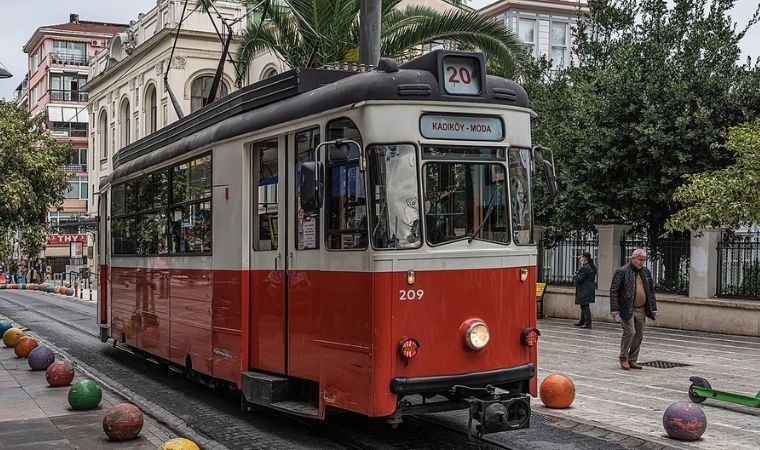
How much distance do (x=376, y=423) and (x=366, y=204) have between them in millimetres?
2973

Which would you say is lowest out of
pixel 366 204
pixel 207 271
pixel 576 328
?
pixel 576 328

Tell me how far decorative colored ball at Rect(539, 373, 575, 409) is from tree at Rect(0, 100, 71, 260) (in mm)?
20516

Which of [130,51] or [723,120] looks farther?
[130,51]

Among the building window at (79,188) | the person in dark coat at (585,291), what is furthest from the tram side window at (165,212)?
the building window at (79,188)

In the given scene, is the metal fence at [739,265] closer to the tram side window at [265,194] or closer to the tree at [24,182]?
the tram side window at [265,194]

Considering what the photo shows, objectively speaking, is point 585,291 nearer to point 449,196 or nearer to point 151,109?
point 449,196

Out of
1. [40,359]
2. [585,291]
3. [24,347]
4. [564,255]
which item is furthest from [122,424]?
[564,255]

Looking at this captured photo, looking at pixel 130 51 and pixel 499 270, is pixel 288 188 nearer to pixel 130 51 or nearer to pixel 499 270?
→ pixel 499 270

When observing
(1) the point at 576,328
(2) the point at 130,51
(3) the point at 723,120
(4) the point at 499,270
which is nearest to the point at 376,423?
(4) the point at 499,270

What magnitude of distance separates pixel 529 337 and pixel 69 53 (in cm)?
8064

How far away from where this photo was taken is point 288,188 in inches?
359

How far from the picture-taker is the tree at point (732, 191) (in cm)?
1498

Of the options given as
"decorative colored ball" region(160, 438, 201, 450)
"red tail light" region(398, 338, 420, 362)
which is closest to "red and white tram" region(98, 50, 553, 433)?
"red tail light" region(398, 338, 420, 362)

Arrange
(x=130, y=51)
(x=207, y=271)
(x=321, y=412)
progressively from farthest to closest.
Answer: (x=130, y=51) < (x=207, y=271) < (x=321, y=412)
